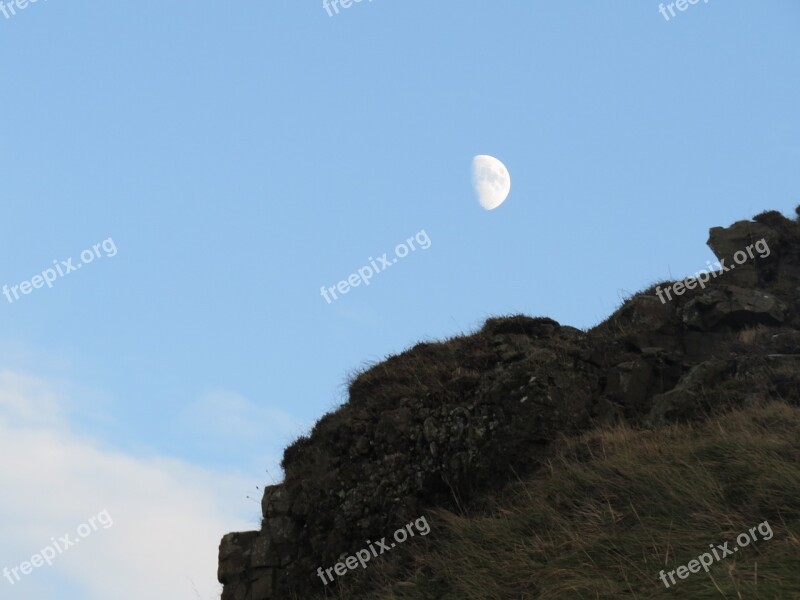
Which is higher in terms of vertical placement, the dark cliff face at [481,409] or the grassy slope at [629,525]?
the dark cliff face at [481,409]

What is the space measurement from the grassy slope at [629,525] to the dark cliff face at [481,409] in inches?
24.9

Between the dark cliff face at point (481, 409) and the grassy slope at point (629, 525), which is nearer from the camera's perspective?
the grassy slope at point (629, 525)

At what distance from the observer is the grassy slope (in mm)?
8523

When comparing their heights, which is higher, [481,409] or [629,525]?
[481,409]

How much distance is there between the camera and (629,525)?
32.5 ft

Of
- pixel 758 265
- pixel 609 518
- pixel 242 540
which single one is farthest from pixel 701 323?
pixel 242 540

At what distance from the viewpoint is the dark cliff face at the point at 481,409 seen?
12.7 metres

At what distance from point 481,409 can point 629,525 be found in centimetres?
368

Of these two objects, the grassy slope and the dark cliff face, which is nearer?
the grassy slope

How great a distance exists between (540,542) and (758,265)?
10.6 metres

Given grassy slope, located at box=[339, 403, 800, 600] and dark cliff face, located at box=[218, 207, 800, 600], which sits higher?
dark cliff face, located at box=[218, 207, 800, 600]

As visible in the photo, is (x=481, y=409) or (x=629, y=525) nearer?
(x=629, y=525)

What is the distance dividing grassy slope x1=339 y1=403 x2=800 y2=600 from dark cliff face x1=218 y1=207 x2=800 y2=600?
2.08ft

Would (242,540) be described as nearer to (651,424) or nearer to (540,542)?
(540,542)
